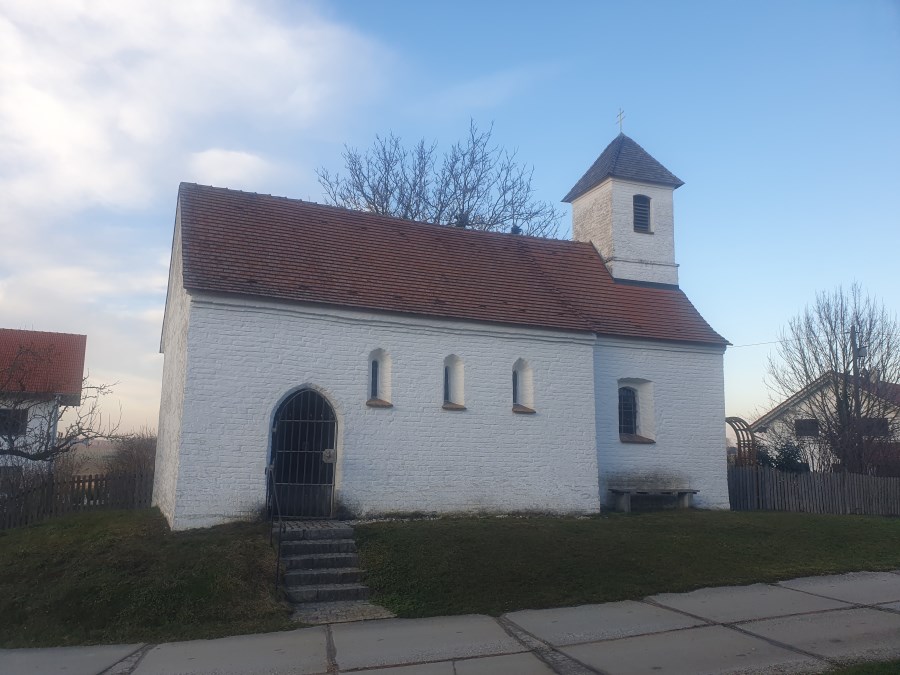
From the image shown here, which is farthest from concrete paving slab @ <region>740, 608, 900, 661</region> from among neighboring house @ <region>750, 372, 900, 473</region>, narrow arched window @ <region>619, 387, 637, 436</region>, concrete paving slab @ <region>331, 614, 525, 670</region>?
neighboring house @ <region>750, 372, 900, 473</region>

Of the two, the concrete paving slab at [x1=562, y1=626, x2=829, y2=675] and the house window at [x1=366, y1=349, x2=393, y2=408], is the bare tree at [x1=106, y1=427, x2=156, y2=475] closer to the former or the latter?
the house window at [x1=366, y1=349, x2=393, y2=408]

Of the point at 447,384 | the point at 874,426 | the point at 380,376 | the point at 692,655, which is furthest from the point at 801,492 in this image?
the point at 692,655

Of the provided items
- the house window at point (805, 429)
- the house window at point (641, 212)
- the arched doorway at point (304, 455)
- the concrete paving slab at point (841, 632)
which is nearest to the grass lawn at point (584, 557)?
the arched doorway at point (304, 455)

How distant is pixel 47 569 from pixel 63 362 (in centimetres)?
2189

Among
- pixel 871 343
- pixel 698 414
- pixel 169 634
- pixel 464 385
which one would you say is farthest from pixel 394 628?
pixel 871 343

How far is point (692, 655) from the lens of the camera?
7879 millimetres

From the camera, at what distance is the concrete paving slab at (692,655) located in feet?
24.3

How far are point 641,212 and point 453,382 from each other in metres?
9.35

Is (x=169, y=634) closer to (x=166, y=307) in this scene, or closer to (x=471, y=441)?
(x=471, y=441)

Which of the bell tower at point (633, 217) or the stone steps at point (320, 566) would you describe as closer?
the stone steps at point (320, 566)

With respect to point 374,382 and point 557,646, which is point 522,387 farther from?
point 557,646

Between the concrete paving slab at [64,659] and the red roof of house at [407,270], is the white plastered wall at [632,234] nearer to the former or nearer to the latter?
the red roof of house at [407,270]

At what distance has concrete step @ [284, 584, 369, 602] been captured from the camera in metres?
10.3

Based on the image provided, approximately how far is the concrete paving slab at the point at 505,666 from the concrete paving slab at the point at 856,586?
546 cm
